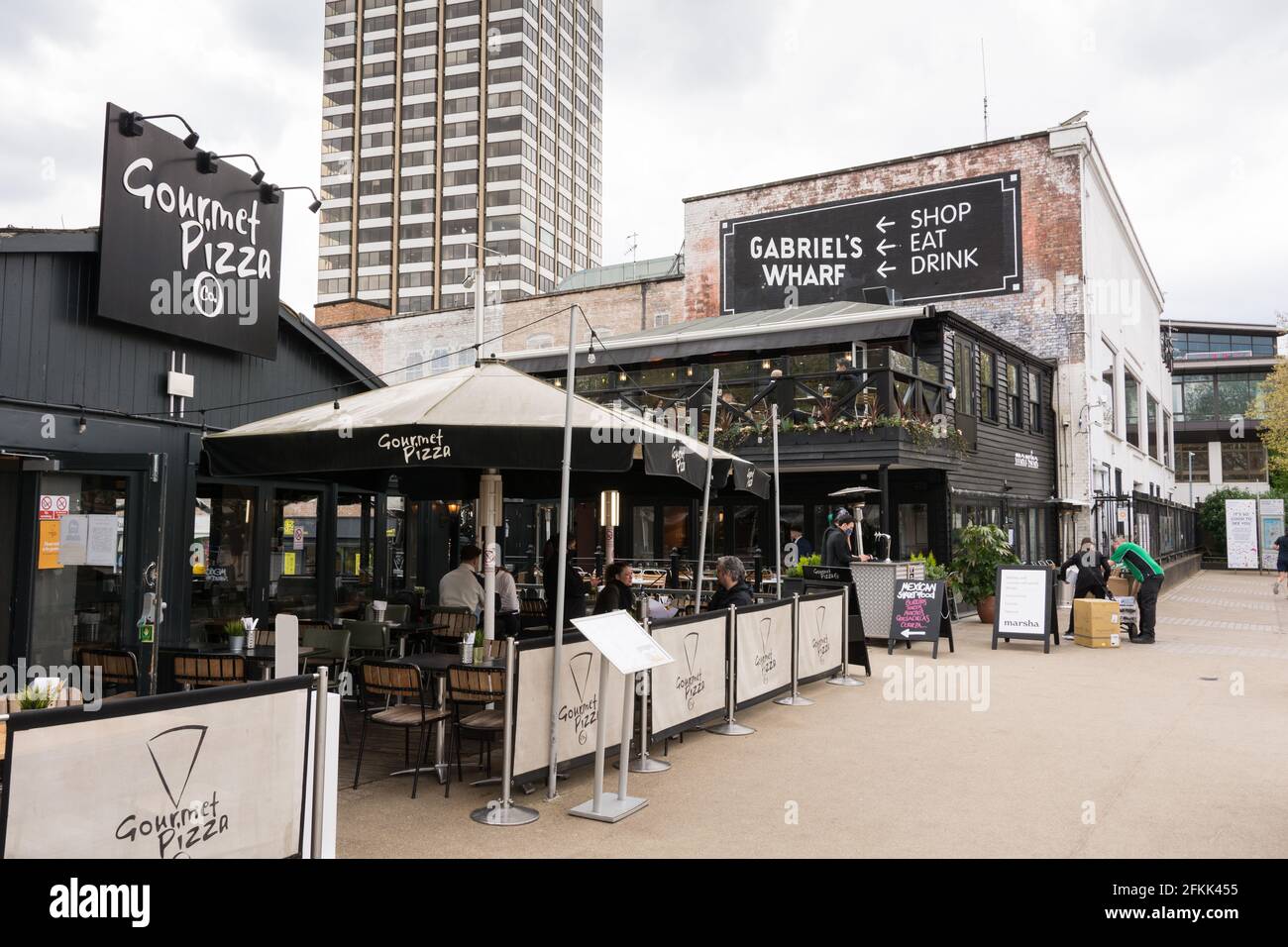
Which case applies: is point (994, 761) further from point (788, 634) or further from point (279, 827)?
point (279, 827)

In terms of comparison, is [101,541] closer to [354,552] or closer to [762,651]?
[354,552]

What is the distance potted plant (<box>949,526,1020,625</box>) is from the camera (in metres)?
14.9

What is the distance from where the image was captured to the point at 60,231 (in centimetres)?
769

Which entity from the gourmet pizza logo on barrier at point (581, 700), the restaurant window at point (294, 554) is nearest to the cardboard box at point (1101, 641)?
the gourmet pizza logo on barrier at point (581, 700)

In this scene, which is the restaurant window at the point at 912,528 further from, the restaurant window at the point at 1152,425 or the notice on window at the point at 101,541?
the restaurant window at the point at 1152,425

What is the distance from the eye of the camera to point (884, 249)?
22703 millimetres

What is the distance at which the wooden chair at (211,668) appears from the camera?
620 cm

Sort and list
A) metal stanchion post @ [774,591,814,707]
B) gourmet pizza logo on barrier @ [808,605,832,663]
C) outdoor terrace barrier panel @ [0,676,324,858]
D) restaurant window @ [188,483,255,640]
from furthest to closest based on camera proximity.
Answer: gourmet pizza logo on barrier @ [808,605,832,663]
restaurant window @ [188,483,255,640]
metal stanchion post @ [774,591,814,707]
outdoor terrace barrier panel @ [0,676,324,858]

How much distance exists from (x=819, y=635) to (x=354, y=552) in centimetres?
613

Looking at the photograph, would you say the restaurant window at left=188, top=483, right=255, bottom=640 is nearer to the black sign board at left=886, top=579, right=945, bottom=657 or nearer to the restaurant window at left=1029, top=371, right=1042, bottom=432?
the black sign board at left=886, top=579, right=945, bottom=657

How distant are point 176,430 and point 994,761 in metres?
7.69

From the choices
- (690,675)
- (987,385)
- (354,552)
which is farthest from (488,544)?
(987,385)

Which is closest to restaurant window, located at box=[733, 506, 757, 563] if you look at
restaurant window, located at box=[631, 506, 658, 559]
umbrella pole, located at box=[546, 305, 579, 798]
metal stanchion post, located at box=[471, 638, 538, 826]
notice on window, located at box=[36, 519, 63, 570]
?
restaurant window, located at box=[631, 506, 658, 559]

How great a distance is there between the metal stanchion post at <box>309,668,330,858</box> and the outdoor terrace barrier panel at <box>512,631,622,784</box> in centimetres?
150
